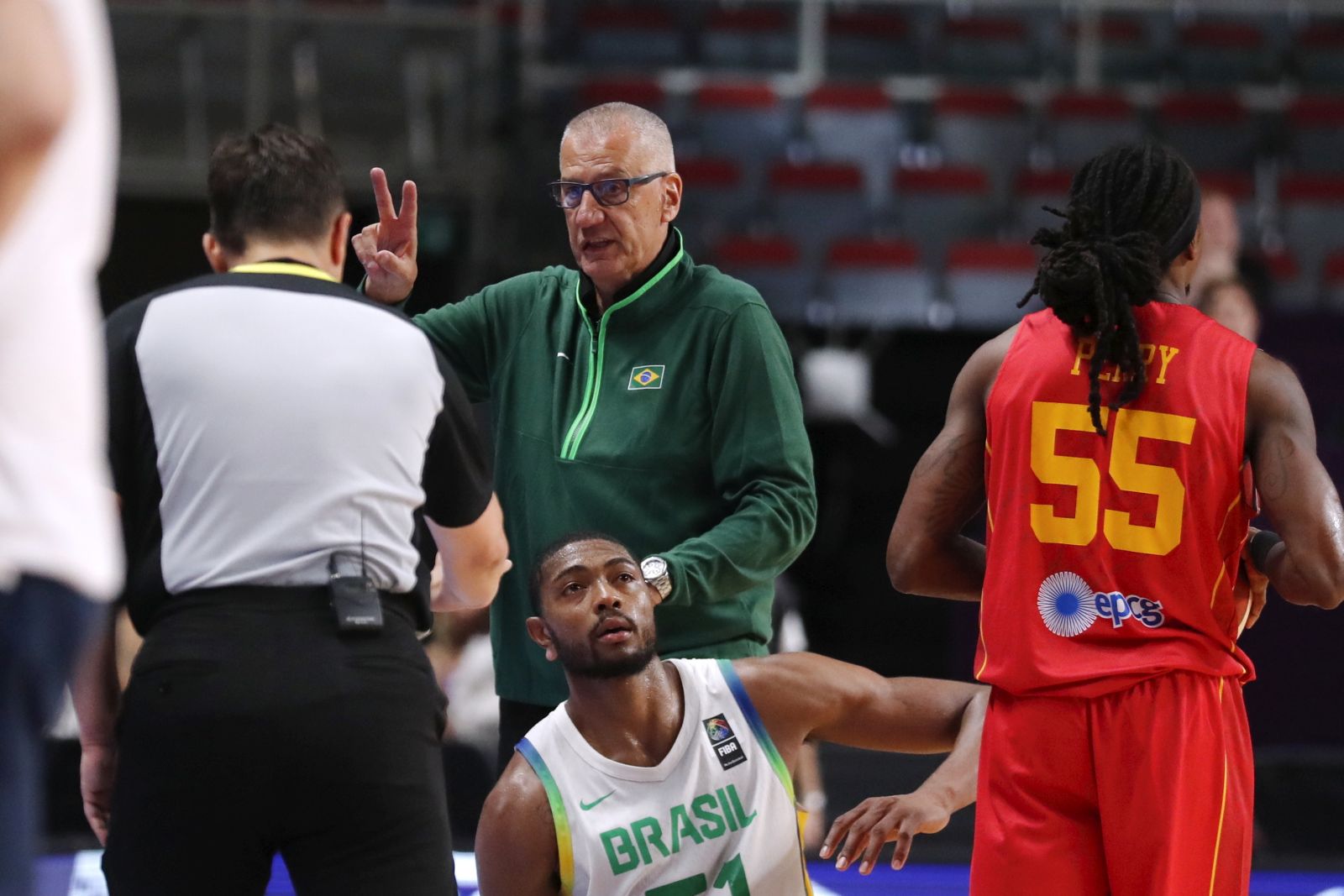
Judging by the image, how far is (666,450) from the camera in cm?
354

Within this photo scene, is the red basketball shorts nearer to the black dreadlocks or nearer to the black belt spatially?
the black dreadlocks

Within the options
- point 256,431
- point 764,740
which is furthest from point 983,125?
point 256,431

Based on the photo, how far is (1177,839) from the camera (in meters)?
2.72

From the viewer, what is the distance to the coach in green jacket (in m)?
3.52

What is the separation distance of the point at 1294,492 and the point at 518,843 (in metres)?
1.50

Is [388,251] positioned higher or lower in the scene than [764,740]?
higher

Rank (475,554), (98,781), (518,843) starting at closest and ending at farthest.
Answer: (98,781) < (475,554) < (518,843)

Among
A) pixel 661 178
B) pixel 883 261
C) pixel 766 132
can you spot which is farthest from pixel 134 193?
pixel 661 178

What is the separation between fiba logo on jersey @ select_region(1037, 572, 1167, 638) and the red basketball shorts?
0.36 feet

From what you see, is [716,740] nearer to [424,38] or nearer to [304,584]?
[304,584]

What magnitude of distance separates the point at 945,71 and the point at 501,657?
8310 millimetres

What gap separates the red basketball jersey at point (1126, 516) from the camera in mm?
2791

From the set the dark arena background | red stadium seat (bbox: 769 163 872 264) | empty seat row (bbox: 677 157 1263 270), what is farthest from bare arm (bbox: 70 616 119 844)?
red stadium seat (bbox: 769 163 872 264)

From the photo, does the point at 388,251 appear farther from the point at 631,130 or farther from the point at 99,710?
the point at 99,710
